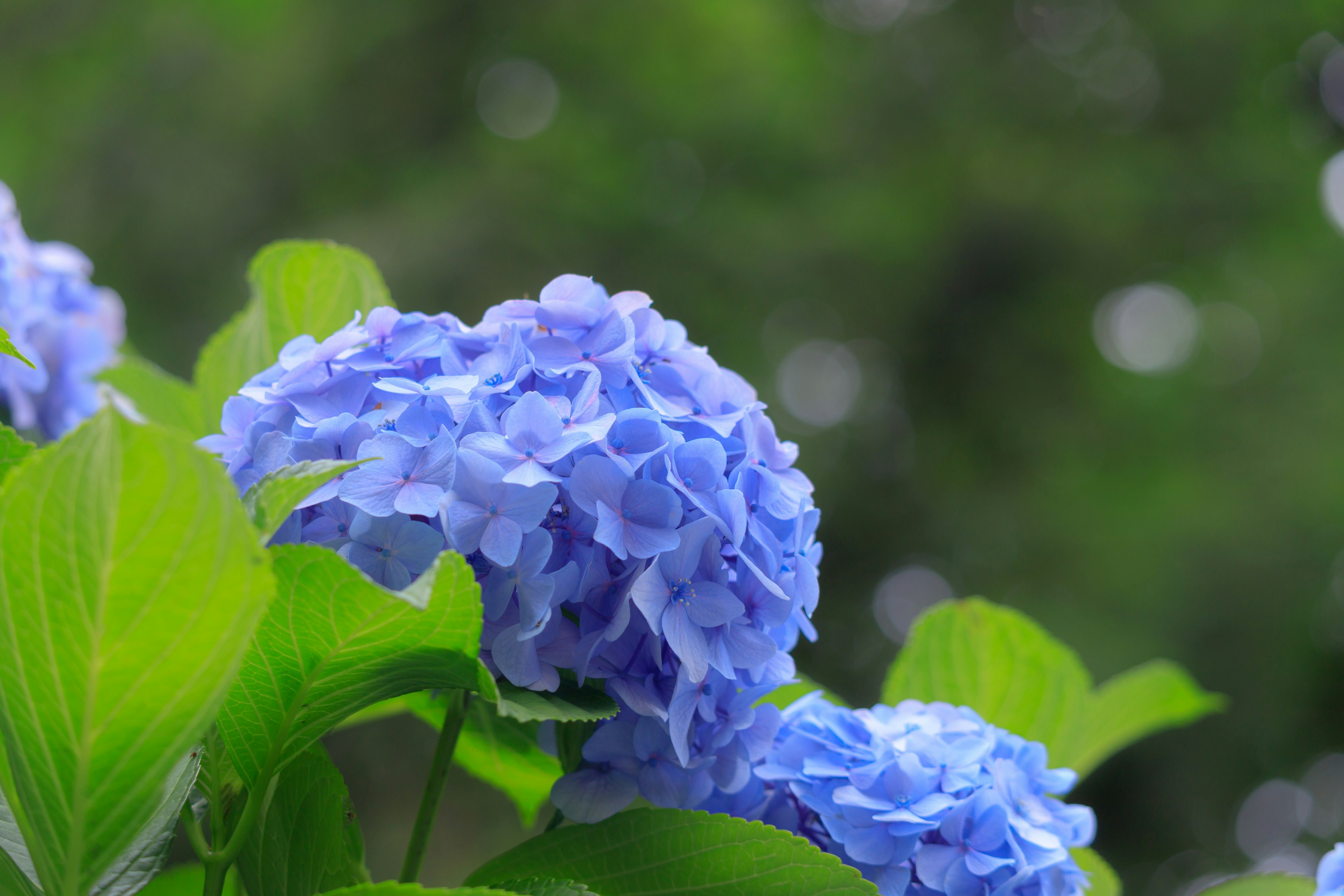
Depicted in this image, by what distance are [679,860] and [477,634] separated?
0.58ft

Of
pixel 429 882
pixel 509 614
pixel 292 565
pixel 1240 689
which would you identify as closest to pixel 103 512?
pixel 292 565

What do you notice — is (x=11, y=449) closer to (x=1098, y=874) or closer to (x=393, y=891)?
(x=393, y=891)

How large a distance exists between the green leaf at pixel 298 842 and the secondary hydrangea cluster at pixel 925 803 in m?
0.24

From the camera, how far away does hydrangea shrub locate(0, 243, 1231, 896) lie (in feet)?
1.20

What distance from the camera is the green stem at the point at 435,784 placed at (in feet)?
1.77

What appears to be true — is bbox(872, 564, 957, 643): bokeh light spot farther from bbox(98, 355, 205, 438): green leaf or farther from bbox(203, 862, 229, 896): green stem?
bbox(203, 862, 229, 896): green stem

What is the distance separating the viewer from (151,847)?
48 cm

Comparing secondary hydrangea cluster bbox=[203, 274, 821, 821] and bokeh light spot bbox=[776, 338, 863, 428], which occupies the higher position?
bokeh light spot bbox=[776, 338, 863, 428]

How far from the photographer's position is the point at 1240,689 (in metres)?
5.62

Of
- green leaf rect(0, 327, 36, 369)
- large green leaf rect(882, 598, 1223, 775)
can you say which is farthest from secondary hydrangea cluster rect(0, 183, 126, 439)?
large green leaf rect(882, 598, 1223, 775)

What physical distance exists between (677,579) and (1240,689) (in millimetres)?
6168

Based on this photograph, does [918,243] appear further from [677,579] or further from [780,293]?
[677,579]

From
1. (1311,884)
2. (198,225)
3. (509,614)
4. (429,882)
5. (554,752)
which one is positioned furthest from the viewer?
(198,225)

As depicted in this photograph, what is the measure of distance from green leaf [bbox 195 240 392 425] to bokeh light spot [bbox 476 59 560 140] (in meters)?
6.47
